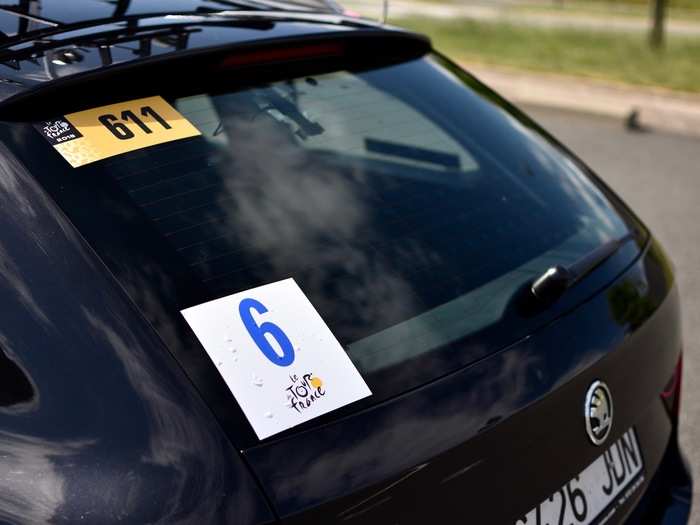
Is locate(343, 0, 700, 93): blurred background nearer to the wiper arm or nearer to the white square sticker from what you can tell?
the wiper arm

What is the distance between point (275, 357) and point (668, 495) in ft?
3.48

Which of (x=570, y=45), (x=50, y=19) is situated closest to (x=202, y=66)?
(x=50, y=19)

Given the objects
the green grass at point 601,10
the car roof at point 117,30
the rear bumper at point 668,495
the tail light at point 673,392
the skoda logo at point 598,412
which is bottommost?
the green grass at point 601,10

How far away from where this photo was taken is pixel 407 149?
2461mm

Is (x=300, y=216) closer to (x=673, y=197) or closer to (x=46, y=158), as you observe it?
(x=46, y=158)

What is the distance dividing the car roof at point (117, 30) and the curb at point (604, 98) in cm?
601

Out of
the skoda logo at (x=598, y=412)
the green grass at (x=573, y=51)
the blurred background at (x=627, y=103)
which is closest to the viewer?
the skoda logo at (x=598, y=412)

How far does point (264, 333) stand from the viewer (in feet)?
5.09

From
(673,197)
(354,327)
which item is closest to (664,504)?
(354,327)

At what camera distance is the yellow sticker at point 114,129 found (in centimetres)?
164

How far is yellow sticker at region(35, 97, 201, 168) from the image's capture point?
1.64m

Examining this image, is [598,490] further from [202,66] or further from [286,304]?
[202,66]

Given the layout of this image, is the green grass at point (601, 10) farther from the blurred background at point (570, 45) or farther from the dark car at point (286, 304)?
the dark car at point (286, 304)

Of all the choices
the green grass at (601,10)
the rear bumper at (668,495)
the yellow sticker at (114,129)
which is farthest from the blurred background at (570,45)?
the yellow sticker at (114,129)
